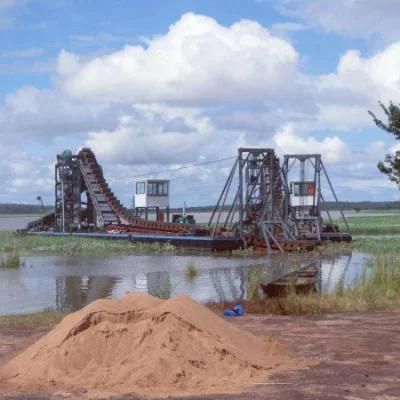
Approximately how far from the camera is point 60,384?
31.5 feet

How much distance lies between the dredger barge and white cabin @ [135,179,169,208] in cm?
18

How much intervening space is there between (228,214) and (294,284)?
29.2 m

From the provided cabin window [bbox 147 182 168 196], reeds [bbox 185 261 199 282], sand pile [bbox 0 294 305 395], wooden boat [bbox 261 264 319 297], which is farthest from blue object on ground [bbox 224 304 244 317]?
cabin window [bbox 147 182 168 196]

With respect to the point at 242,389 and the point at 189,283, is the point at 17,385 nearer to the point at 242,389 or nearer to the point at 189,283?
the point at 242,389

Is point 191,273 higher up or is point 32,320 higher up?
point 191,273

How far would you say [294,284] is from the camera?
63.9 feet

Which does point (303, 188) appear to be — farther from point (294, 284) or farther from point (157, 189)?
point (294, 284)

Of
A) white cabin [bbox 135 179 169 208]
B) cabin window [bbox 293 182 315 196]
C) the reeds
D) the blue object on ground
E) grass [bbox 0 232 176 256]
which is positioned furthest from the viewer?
white cabin [bbox 135 179 169 208]

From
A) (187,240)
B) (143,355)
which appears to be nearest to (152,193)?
(187,240)

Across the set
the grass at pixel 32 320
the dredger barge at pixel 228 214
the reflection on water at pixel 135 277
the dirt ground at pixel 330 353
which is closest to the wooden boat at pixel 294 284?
the reflection on water at pixel 135 277

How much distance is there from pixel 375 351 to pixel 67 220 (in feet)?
158

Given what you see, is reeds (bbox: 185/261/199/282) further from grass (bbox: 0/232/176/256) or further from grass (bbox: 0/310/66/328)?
grass (bbox: 0/310/66/328)

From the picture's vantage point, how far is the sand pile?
9.50 metres

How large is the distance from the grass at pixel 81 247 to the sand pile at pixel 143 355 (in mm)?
32995
